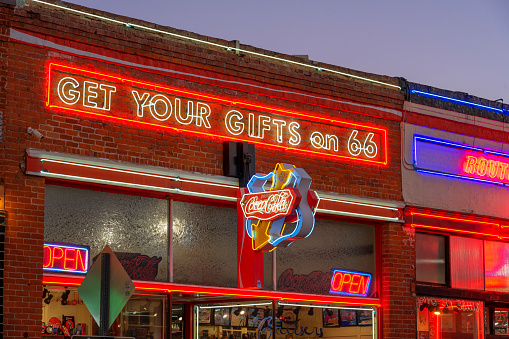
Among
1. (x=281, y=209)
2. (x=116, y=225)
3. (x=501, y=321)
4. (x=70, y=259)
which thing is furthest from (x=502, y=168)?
(x=70, y=259)

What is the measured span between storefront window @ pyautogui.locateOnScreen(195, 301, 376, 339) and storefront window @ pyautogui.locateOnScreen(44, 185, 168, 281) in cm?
218

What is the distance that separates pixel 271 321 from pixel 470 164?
677cm

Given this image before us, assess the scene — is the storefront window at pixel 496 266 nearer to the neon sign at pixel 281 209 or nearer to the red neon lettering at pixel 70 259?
the neon sign at pixel 281 209

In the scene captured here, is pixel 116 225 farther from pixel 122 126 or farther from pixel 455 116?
pixel 455 116

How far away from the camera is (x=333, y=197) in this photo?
17.5m

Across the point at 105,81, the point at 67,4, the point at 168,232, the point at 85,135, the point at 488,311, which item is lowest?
the point at 488,311

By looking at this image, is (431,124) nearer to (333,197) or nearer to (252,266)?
(333,197)

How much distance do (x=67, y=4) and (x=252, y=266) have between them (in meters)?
5.69

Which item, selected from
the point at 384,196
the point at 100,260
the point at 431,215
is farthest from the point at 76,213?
the point at 431,215

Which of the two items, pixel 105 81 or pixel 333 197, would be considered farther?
pixel 333 197

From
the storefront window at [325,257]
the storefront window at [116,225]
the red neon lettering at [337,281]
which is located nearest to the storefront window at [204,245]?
the storefront window at [116,225]

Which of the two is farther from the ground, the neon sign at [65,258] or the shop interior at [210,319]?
the neon sign at [65,258]

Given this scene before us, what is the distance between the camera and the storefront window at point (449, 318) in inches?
754

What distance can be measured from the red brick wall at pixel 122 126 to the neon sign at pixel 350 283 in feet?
1.49
